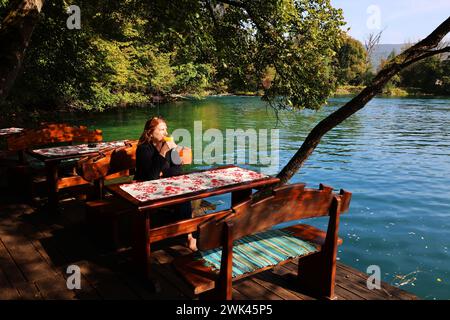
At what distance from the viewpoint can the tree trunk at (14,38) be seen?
538cm

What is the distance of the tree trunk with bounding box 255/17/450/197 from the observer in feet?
15.9

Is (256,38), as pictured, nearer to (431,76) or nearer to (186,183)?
(186,183)

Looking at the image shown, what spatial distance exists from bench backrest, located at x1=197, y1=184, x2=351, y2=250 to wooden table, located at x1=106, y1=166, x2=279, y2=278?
37.8 inches

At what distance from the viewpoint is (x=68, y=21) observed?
493 inches

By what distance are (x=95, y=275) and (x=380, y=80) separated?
4598mm

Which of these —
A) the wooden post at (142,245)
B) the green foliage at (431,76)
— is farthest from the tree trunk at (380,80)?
the green foliage at (431,76)

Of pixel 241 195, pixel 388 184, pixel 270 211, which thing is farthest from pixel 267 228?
pixel 388 184

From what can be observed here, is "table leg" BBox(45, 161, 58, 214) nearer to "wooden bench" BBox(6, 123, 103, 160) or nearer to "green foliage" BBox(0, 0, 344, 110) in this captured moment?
"wooden bench" BBox(6, 123, 103, 160)

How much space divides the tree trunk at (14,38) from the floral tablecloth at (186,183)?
2.83m

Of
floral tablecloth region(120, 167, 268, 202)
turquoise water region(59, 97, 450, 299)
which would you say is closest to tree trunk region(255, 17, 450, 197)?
floral tablecloth region(120, 167, 268, 202)

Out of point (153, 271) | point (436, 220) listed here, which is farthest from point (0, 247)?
point (436, 220)

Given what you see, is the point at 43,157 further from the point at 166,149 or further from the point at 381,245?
the point at 381,245

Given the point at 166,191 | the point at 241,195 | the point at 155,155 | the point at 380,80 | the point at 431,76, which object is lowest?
the point at 241,195

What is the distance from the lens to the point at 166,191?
4008 millimetres
